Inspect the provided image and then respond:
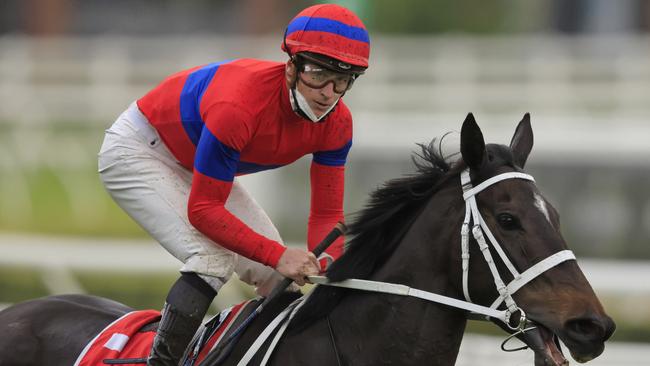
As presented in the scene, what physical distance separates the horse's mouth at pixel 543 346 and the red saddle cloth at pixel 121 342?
135 cm

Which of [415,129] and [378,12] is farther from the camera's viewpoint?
[378,12]

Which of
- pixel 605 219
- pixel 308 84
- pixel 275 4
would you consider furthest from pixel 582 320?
pixel 275 4

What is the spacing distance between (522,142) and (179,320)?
127 centimetres

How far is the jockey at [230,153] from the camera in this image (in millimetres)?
3643

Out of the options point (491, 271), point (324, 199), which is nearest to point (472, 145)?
point (491, 271)

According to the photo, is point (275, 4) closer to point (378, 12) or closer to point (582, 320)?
point (378, 12)

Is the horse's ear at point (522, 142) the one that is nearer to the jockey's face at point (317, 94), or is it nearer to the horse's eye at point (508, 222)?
the horse's eye at point (508, 222)

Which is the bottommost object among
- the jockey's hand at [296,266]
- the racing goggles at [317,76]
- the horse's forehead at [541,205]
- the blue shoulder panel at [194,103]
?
the jockey's hand at [296,266]

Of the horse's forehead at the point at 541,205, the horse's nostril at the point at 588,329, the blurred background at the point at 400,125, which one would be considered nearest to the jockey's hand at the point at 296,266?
the horse's forehead at the point at 541,205

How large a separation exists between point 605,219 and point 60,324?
793cm

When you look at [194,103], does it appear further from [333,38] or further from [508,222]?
[508,222]

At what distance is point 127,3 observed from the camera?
2856 cm

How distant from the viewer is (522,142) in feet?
12.2

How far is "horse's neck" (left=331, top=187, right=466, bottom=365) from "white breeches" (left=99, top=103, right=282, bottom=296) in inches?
19.1
